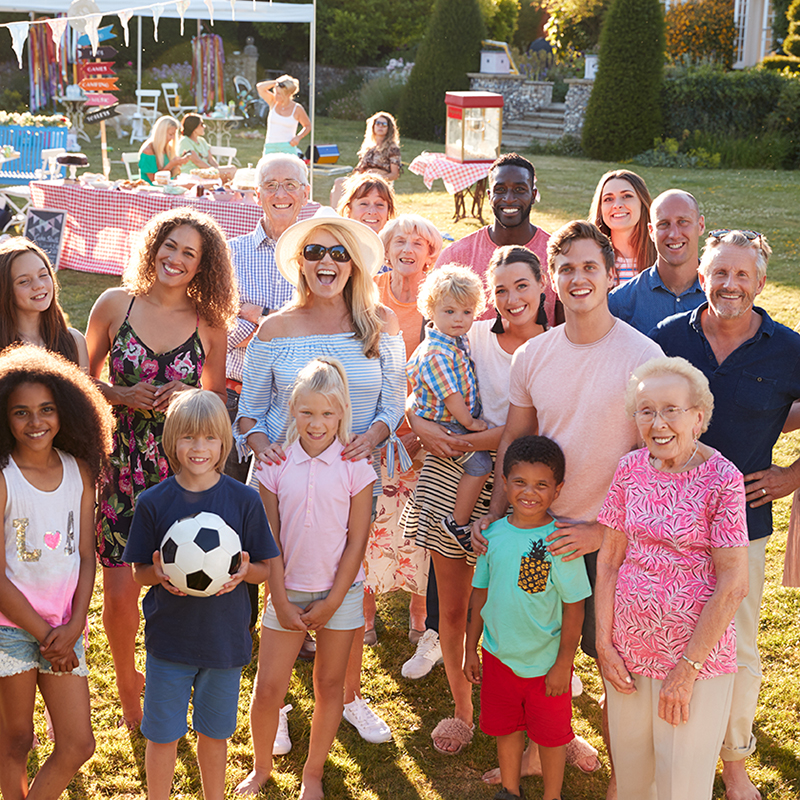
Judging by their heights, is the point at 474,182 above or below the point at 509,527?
above

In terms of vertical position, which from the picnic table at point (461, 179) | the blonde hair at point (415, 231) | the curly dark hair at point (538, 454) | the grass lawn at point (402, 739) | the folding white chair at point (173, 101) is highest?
the folding white chair at point (173, 101)

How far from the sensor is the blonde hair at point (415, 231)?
4.11 m

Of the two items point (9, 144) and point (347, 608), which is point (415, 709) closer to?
point (347, 608)

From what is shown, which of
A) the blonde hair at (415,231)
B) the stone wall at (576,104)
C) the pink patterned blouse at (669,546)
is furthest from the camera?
the stone wall at (576,104)

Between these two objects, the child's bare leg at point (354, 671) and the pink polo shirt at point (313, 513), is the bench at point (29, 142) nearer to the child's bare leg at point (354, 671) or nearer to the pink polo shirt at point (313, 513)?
→ the child's bare leg at point (354, 671)

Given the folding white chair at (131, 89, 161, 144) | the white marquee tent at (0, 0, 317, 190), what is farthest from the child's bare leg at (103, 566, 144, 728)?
the folding white chair at (131, 89, 161, 144)

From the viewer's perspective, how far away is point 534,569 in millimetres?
3023

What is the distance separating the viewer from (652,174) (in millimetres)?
17609

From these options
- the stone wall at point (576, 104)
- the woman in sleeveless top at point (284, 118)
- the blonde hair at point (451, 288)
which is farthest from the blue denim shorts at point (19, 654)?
the stone wall at point (576, 104)

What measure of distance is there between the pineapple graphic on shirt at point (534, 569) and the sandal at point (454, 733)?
963mm

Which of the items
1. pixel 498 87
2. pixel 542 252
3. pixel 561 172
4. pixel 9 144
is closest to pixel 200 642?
pixel 542 252

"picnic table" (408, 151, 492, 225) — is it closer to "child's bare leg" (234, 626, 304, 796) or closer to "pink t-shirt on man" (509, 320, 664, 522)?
"pink t-shirt on man" (509, 320, 664, 522)

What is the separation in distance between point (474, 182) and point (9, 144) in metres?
7.71

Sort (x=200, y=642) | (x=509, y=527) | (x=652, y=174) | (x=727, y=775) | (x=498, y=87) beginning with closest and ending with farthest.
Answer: (x=200, y=642), (x=509, y=527), (x=727, y=775), (x=652, y=174), (x=498, y=87)
